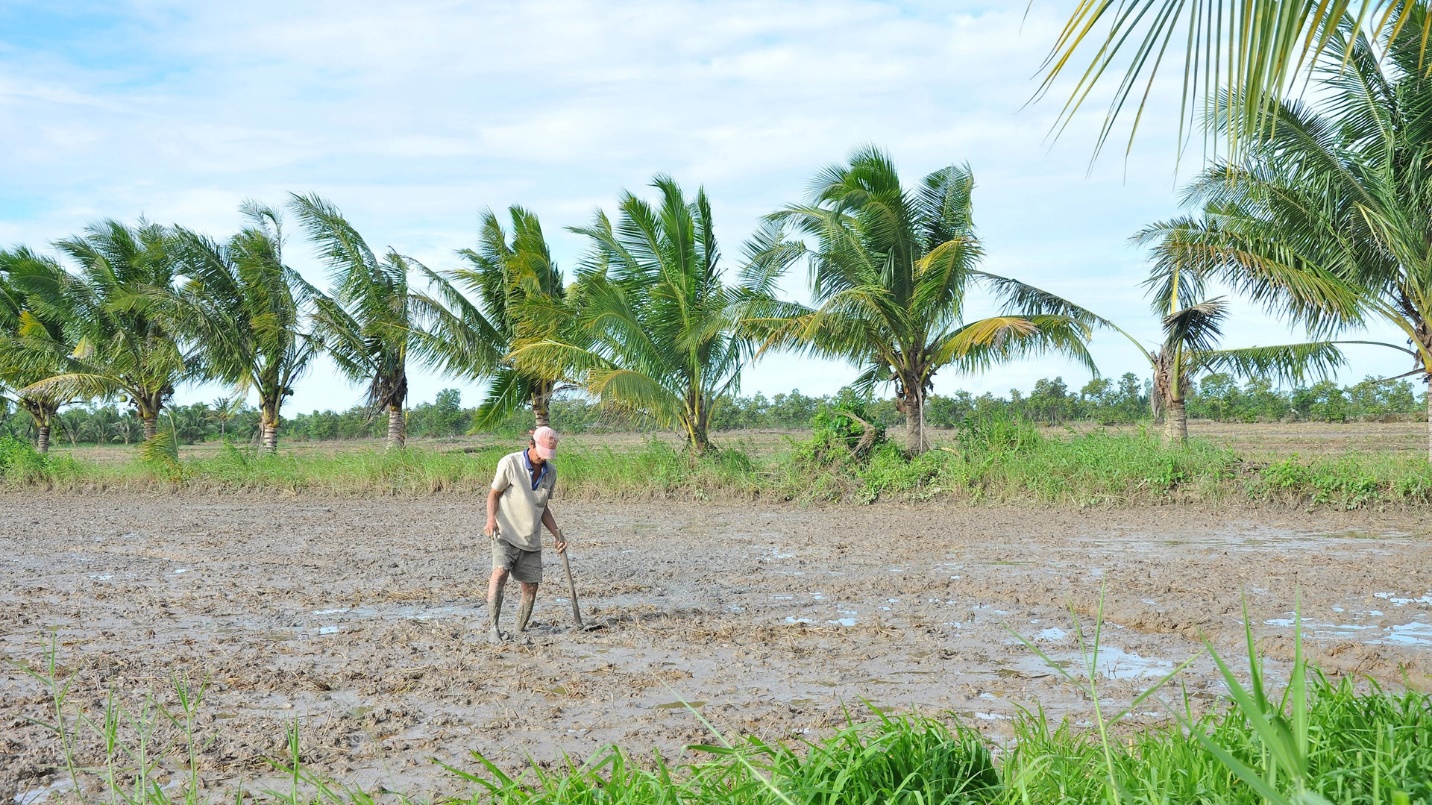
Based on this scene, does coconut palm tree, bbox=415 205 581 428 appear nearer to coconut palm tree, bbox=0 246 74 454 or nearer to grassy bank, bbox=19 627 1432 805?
coconut palm tree, bbox=0 246 74 454

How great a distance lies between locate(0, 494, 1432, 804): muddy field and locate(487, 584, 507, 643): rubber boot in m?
0.11

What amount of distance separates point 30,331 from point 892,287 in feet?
73.3

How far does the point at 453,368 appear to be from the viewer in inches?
842

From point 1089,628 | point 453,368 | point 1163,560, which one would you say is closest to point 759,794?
point 1089,628

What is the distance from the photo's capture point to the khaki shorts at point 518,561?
7.32 meters

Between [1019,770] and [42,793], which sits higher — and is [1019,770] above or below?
above

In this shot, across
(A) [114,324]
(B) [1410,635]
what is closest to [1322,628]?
(B) [1410,635]

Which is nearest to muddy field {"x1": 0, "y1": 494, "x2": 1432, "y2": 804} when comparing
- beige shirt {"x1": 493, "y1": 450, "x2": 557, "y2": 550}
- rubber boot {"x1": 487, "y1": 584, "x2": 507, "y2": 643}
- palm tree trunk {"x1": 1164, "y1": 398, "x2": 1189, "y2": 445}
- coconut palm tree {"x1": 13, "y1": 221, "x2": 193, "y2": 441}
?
rubber boot {"x1": 487, "y1": 584, "x2": 507, "y2": 643}

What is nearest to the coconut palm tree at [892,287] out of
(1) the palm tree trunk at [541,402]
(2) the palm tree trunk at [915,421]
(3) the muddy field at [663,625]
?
(2) the palm tree trunk at [915,421]

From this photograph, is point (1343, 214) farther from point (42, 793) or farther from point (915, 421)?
point (42, 793)

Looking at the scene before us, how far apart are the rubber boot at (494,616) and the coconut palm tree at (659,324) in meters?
9.47

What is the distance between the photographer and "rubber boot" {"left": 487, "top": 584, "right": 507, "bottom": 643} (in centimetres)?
695

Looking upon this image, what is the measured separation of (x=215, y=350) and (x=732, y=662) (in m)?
20.4

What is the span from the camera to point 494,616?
7.06 metres
